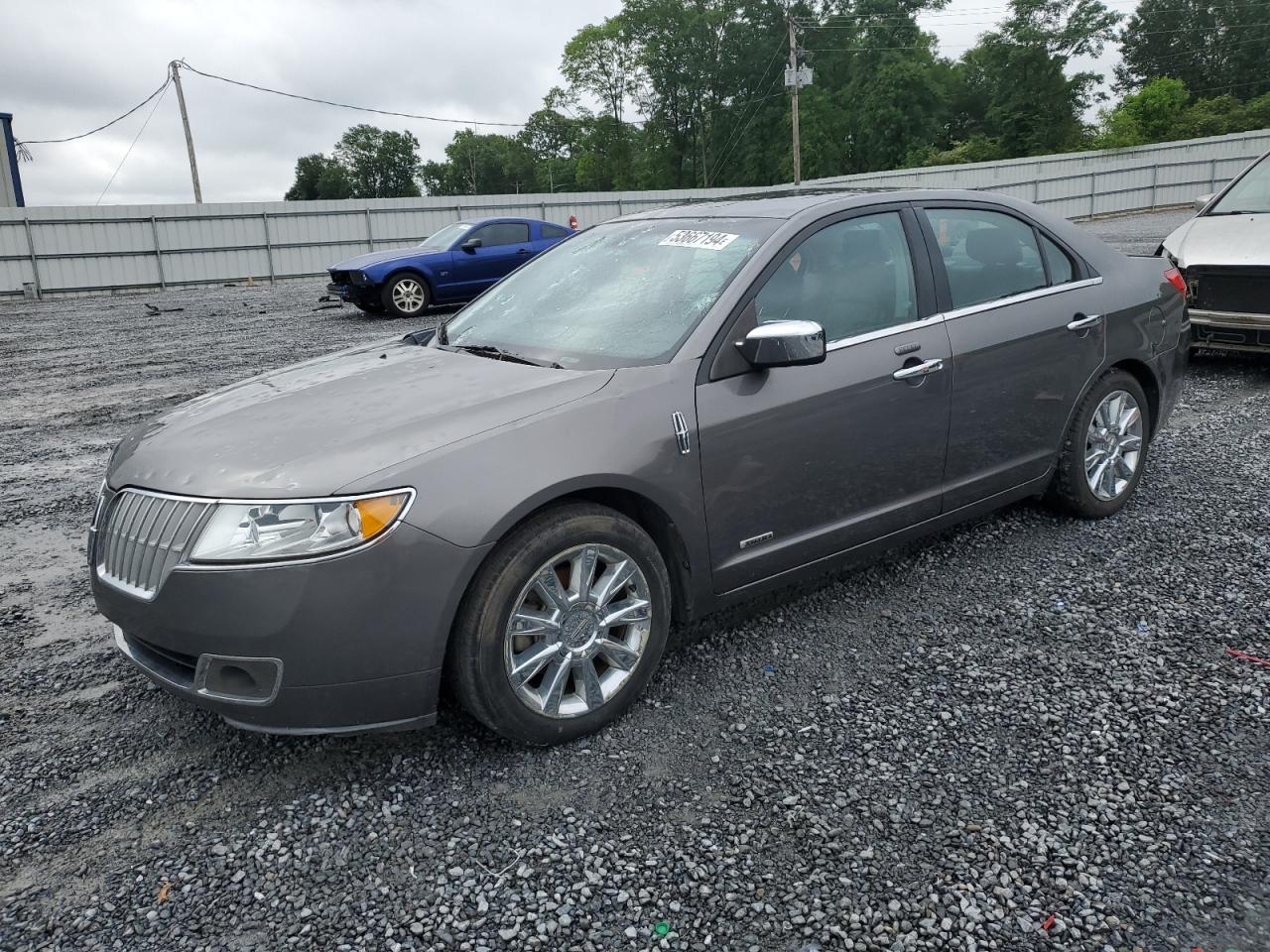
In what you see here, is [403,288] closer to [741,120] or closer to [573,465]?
[573,465]

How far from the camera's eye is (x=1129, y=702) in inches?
122

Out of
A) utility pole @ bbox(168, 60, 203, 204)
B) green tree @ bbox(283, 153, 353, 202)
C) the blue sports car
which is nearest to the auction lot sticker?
the blue sports car

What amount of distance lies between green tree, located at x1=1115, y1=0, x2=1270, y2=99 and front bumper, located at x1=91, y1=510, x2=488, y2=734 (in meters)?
78.0

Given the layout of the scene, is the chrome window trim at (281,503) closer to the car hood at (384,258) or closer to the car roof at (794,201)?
the car roof at (794,201)

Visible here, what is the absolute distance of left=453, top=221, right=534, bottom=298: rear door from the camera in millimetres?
15750

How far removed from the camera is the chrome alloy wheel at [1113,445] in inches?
181

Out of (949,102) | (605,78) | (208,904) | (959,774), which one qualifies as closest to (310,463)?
(208,904)

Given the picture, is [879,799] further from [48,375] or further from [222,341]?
[222,341]

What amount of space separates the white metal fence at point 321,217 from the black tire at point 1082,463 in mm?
15702

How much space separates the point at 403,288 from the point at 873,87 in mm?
50636

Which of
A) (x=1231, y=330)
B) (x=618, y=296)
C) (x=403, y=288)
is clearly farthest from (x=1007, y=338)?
(x=403, y=288)

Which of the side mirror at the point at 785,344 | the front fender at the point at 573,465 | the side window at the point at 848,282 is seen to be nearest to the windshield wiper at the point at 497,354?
the front fender at the point at 573,465

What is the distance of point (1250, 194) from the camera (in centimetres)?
791

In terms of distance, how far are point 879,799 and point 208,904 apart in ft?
5.73
